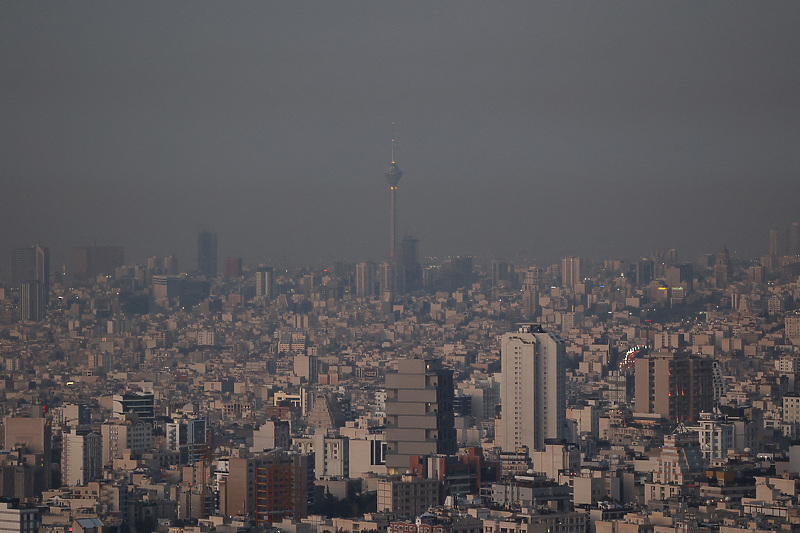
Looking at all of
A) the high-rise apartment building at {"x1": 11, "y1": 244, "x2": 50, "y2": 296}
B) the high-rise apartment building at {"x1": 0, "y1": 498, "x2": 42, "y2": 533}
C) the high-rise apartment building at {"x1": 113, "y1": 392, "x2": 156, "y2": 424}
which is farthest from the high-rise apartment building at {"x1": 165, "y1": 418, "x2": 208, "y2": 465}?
the high-rise apartment building at {"x1": 11, "y1": 244, "x2": 50, "y2": 296}

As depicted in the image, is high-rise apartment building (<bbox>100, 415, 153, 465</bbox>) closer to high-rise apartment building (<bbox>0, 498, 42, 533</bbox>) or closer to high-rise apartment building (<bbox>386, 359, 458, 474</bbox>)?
high-rise apartment building (<bbox>386, 359, 458, 474</bbox>)

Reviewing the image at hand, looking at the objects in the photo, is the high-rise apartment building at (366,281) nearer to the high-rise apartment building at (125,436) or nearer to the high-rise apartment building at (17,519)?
the high-rise apartment building at (125,436)

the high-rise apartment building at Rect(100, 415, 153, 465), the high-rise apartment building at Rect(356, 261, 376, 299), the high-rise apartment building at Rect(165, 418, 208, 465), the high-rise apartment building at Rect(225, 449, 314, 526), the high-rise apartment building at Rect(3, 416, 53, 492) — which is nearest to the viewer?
the high-rise apartment building at Rect(225, 449, 314, 526)

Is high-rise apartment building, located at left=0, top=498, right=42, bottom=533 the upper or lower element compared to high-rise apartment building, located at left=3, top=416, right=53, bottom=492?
lower

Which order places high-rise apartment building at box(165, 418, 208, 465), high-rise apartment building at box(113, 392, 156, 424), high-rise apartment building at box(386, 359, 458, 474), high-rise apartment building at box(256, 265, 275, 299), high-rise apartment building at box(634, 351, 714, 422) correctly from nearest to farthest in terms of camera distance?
high-rise apartment building at box(386, 359, 458, 474) → high-rise apartment building at box(165, 418, 208, 465) → high-rise apartment building at box(634, 351, 714, 422) → high-rise apartment building at box(113, 392, 156, 424) → high-rise apartment building at box(256, 265, 275, 299)

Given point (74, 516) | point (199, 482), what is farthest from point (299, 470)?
point (74, 516)

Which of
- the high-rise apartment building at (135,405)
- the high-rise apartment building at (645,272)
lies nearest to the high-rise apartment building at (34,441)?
the high-rise apartment building at (135,405)
